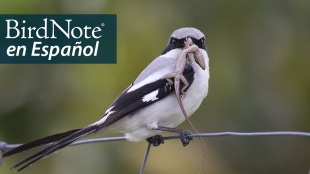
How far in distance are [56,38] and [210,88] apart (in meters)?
2.05

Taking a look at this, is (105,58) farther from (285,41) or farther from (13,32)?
(285,41)

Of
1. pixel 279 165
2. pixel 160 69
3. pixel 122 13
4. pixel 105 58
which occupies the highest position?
pixel 122 13

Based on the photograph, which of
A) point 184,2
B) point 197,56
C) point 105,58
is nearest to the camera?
point 197,56

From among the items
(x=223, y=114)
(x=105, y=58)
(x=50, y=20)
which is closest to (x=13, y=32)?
(x=50, y=20)

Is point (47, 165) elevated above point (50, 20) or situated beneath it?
situated beneath

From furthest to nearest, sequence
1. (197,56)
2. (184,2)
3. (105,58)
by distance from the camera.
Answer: (184,2)
(105,58)
(197,56)

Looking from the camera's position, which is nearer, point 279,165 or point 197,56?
point 197,56

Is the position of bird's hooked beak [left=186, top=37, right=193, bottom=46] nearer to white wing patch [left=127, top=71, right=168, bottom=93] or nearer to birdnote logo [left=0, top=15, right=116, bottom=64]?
white wing patch [left=127, top=71, right=168, bottom=93]

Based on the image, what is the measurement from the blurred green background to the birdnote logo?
0.11 m

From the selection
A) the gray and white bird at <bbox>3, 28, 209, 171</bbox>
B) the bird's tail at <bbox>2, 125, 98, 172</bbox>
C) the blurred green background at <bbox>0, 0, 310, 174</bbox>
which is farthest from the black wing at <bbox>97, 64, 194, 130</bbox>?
the blurred green background at <bbox>0, 0, 310, 174</bbox>

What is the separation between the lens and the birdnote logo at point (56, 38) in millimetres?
6301

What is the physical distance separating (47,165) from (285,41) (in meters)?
3.21

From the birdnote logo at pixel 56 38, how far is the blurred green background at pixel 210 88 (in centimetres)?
11

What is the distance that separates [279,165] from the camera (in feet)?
20.4
